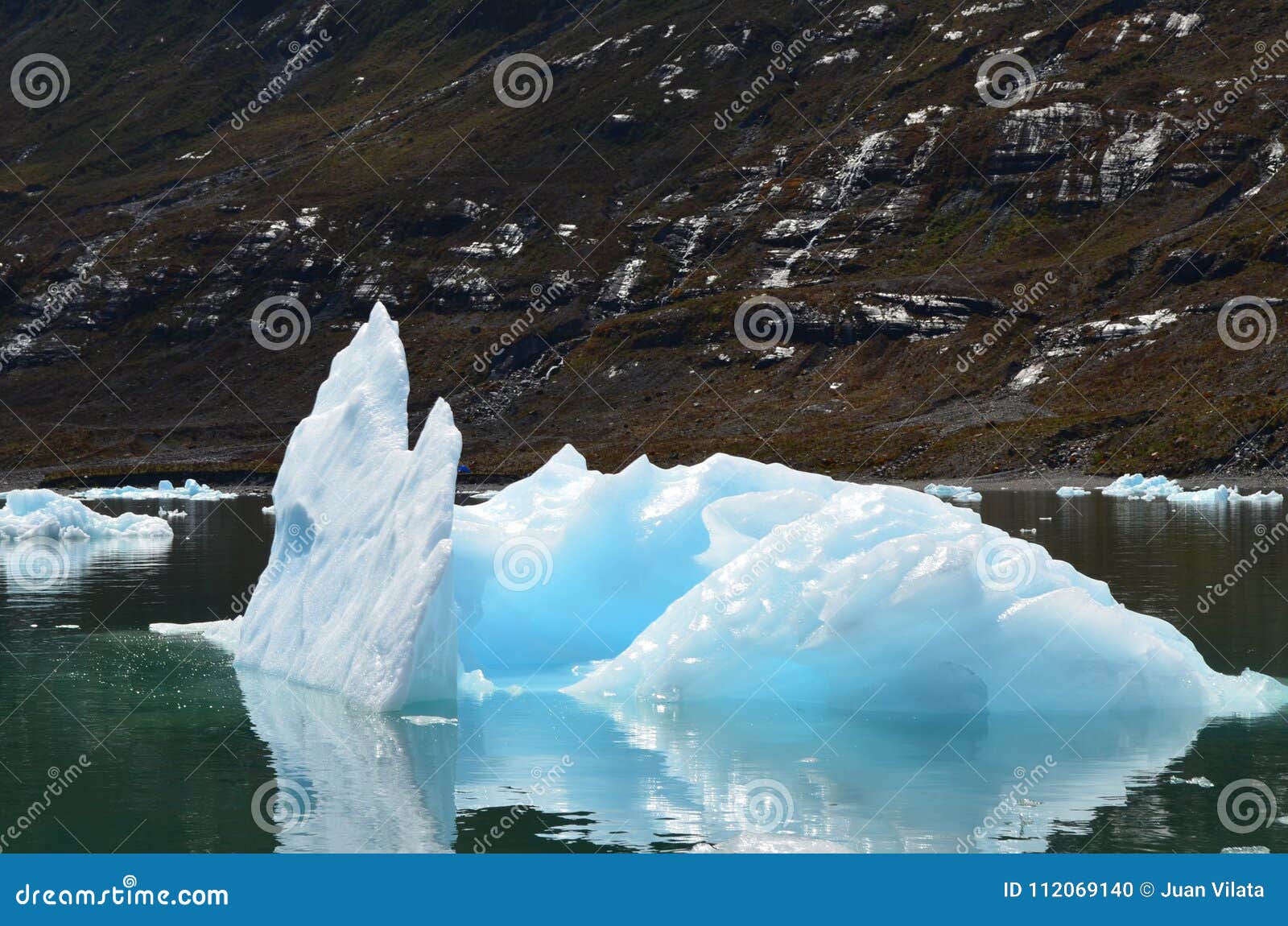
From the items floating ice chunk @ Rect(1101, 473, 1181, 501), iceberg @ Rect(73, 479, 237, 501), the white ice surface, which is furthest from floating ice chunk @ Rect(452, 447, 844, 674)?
iceberg @ Rect(73, 479, 237, 501)

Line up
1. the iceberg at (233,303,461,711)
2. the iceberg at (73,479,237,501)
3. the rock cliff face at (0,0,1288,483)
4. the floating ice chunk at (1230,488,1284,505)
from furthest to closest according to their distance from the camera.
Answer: the rock cliff face at (0,0,1288,483) < the iceberg at (73,479,237,501) < the floating ice chunk at (1230,488,1284,505) < the iceberg at (233,303,461,711)

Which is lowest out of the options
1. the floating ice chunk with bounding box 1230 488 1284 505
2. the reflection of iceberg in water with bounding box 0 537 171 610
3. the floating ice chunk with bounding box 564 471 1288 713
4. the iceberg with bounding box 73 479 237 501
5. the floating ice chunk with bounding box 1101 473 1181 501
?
the floating ice chunk with bounding box 564 471 1288 713

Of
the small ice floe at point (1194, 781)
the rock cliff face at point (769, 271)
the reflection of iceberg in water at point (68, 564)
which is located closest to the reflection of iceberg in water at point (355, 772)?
the small ice floe at point (1194, 781)

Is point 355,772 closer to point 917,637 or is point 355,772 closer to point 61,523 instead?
point 917,637

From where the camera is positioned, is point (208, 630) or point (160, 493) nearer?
point (208, 630)

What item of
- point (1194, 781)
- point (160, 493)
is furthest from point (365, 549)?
point (160, 493)

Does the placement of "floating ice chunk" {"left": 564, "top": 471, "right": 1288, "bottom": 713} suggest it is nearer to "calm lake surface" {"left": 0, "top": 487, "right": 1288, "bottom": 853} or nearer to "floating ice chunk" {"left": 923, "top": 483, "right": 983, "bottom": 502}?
"calm lake surface" {"left": 0, "top": 487, "right": 1288, "bottom": 853}

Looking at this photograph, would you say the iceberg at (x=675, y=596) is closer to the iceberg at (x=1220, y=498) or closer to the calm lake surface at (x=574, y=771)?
the calm lake surface at (x=574, y=771)
